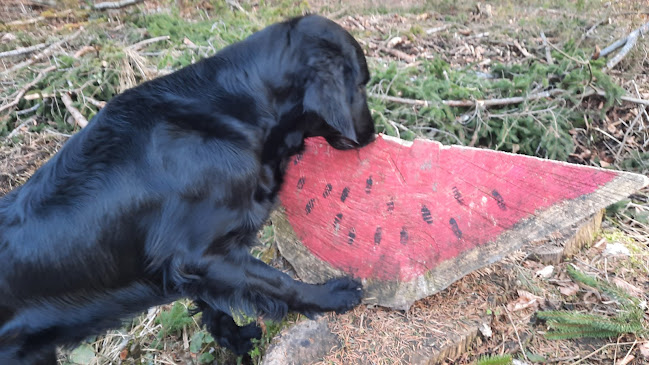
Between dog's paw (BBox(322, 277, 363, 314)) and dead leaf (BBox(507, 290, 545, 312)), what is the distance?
2.74 feet

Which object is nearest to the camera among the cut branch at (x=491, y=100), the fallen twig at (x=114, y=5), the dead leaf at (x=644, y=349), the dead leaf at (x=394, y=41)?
the dead leaf at (x=644, y=349)

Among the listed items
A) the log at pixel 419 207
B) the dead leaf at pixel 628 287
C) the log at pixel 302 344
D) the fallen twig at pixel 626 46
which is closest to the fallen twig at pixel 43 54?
the log at pixel 419 207

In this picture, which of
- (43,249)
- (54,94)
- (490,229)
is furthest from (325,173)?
(54,94)

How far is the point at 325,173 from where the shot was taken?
2795 mm

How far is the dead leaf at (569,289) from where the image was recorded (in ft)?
8.78

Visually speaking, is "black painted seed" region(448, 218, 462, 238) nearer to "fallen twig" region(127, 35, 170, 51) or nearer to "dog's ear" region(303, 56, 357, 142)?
"dog's ear" region(303, 56, 357, 142)

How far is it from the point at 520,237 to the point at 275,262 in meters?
1.50

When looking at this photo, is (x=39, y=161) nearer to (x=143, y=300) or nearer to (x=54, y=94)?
(x=54, y=94)

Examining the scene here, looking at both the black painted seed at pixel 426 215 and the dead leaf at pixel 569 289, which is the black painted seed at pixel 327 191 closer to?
the black painted seed at pixel 426 215

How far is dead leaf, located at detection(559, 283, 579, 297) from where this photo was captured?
2.68m

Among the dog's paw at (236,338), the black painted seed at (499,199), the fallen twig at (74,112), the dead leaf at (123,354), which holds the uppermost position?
the black painted seed at (499,199)

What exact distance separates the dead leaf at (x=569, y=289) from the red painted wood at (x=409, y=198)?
0.69 metres

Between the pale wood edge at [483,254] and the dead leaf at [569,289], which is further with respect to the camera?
the dead leaf at [569,289]

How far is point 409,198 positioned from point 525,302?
0.87 metres
